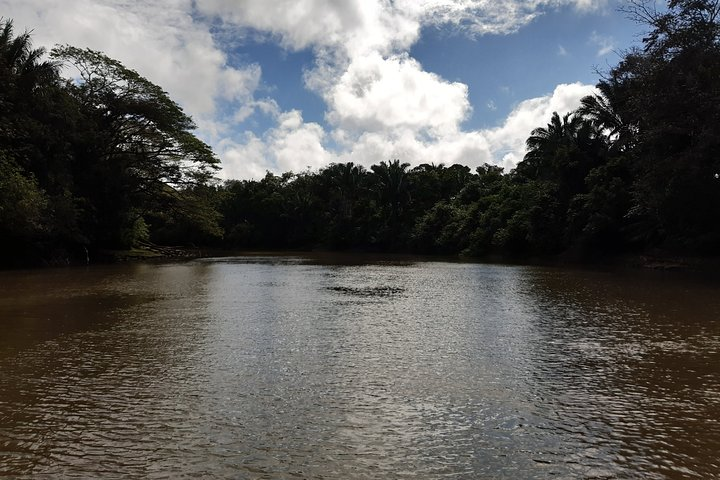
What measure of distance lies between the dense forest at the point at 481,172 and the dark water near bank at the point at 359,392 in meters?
13.6

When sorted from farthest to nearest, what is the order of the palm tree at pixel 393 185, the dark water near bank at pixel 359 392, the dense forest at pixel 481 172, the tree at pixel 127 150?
the palm tree at pixel 393 185, the tree at pixel 127 150, the dense forest at pixel 481 172, the dark water near bank at pixel 359 392

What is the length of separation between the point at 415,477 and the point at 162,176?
130 ft

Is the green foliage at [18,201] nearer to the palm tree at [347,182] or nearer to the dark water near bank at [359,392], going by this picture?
the dark water near bank at [359,392]

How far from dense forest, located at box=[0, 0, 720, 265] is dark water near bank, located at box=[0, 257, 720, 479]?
13.6 m

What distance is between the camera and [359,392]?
577cm

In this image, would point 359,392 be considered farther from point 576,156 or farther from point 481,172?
point 481,172

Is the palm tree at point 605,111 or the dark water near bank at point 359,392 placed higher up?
the palm tree at point 605,111

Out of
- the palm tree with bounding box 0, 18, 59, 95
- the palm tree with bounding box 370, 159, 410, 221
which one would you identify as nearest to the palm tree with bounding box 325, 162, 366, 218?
the palm tree with bounding box 370, 159, 410, 221

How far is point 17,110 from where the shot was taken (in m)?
25.7

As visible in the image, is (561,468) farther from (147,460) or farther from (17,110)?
(17,110)

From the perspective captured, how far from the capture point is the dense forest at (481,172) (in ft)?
72.0

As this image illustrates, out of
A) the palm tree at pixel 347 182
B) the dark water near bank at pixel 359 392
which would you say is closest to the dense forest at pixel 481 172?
the palm tree at pixel 347 182

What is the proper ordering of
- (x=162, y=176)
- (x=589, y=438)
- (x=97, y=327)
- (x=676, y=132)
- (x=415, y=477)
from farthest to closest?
(x=162, y=176)
(x=676, y=132)
(x=97, y=327)
(x=589, y=438)
(x=415, y=477)

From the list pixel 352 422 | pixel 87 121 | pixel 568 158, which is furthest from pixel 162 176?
pixel 352 422
